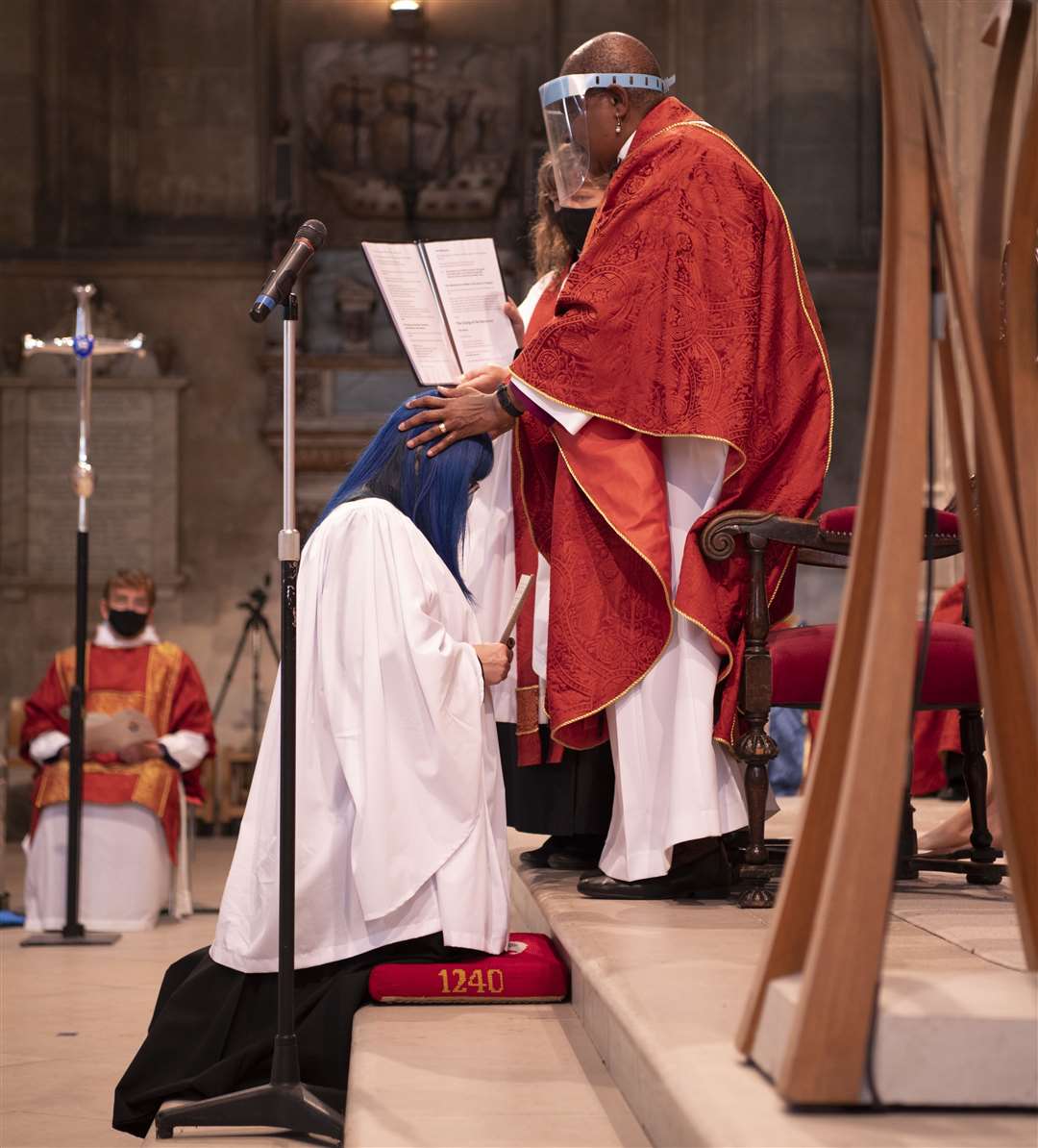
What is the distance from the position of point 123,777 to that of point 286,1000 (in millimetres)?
4972

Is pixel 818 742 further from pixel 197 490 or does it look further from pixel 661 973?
pixel 197 490

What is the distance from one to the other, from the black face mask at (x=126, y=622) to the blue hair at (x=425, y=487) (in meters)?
4.97

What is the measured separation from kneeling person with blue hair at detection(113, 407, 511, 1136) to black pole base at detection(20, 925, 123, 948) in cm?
385

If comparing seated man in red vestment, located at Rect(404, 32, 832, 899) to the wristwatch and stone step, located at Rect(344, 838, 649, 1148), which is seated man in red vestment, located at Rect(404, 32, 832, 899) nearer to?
the wristwatch

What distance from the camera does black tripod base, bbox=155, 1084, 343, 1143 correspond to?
112 inches

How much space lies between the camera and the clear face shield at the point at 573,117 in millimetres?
3668

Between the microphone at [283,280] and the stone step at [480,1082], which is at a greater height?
the microphone at [283,280]

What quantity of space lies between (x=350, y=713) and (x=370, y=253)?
1122mm

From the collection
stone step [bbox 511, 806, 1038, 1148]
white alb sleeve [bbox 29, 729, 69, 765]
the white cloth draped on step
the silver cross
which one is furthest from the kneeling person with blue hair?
white alb sleeve [bbox 29, 729, 69, 765]

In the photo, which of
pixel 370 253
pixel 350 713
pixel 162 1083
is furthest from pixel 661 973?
pixel 370 253

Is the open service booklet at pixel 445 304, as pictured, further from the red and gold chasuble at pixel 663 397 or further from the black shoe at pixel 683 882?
the black shoe at pixel 683 882

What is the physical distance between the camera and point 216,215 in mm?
12078

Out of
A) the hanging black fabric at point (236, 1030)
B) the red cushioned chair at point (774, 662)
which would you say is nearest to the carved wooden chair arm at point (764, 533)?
the red cushioned chair at point (774, 662)

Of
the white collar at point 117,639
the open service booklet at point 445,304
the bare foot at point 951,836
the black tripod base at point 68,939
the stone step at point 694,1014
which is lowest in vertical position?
the black tripod base at point 68,939
